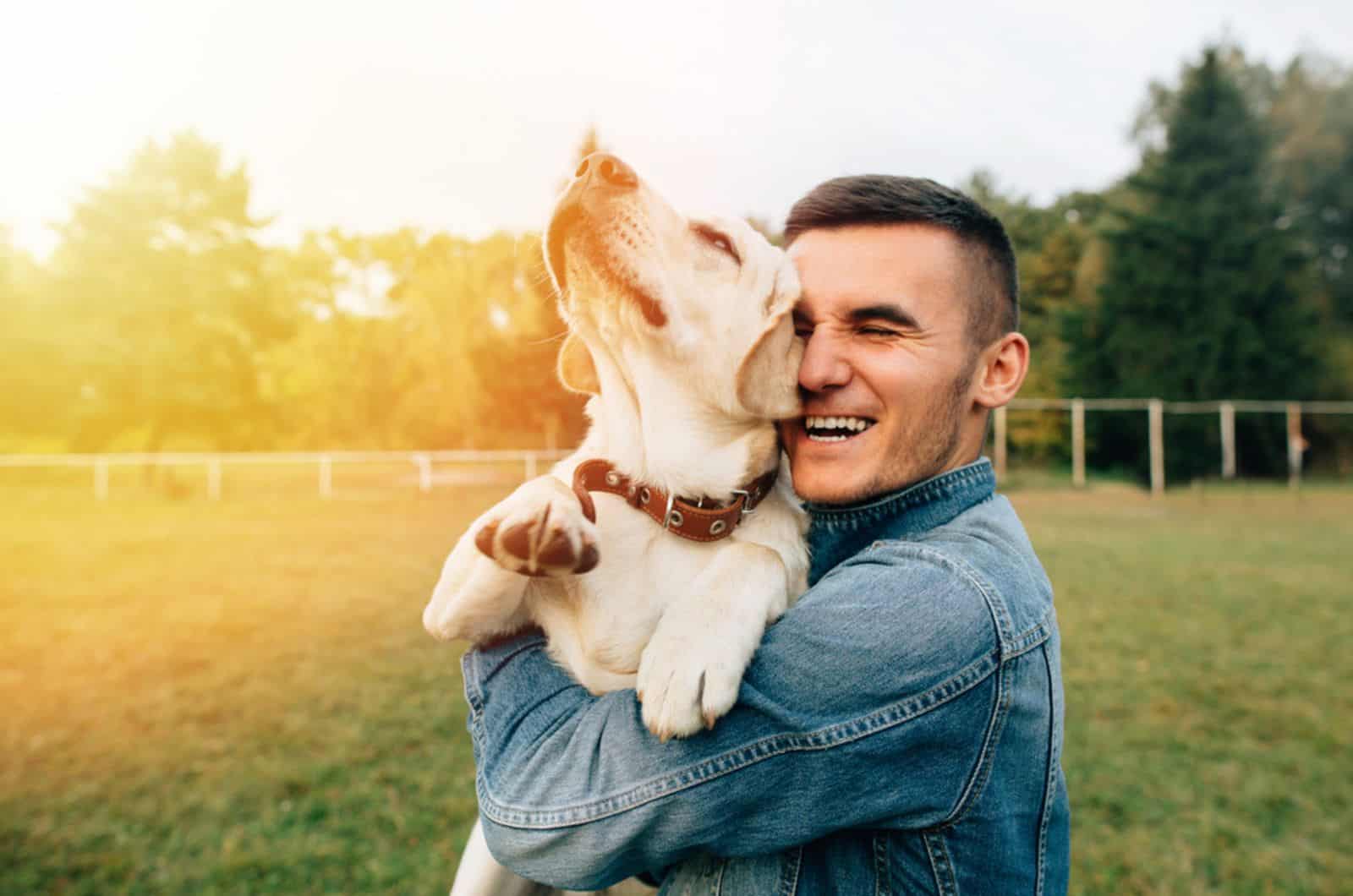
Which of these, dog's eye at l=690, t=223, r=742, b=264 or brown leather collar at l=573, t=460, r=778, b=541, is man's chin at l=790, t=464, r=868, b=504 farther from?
dog's eye at l=690, t=223, r=742, b=264

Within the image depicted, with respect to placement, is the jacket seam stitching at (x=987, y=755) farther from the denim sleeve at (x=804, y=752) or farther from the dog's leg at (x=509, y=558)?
the dog's leg at (x=509, y=558)

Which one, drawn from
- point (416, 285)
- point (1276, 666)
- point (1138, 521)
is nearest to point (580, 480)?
point (1276, 666)

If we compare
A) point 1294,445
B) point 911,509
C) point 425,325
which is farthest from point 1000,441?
point 911,509

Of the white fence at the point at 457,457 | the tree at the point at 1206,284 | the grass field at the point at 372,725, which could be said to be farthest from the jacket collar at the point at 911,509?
the tree at the point at 1206,284

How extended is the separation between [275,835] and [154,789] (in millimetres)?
924

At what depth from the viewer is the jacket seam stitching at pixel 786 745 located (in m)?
1.46

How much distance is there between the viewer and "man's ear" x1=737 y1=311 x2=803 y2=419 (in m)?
2.00

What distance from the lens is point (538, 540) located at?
1701 millimetres

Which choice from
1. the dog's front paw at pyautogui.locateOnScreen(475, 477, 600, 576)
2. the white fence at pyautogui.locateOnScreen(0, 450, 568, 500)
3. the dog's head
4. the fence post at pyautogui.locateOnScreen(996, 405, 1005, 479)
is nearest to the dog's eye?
the dog's head

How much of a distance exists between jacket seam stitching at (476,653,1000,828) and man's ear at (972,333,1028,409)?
722 millimetres

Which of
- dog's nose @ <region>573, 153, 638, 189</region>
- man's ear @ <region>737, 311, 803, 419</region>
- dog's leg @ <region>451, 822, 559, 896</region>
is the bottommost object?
dog's leg @ <region>451, 822, 559, 896</region>

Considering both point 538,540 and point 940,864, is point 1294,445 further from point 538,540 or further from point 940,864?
point 538,540

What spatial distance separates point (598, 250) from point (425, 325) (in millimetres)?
27583

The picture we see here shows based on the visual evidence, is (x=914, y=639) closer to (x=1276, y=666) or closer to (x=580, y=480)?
(x=580, y=480)
